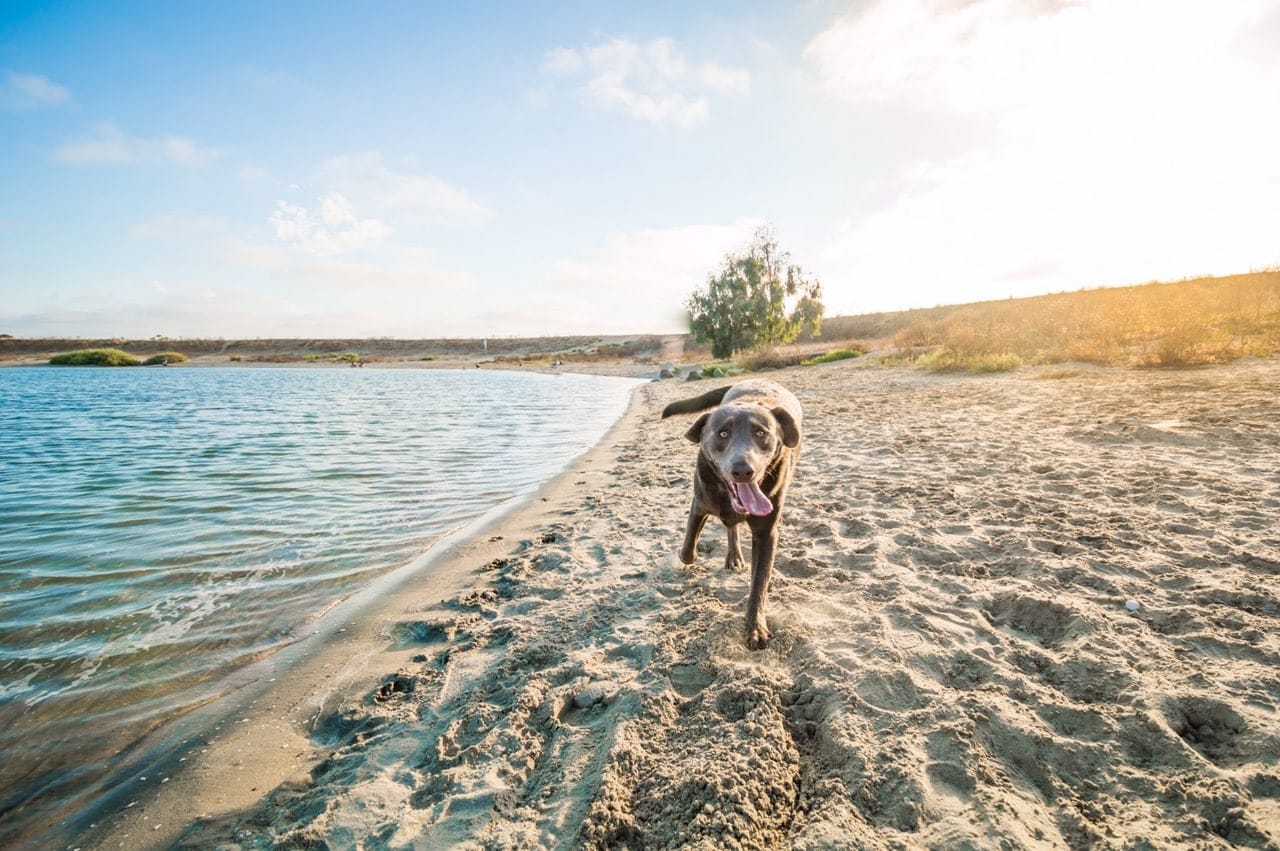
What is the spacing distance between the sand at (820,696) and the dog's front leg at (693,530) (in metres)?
0.25

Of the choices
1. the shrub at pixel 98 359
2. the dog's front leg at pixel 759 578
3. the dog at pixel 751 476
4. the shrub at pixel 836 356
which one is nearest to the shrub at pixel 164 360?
the shrub at pixel 98 359

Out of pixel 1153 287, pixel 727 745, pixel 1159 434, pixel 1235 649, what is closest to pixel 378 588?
pixel 727 745

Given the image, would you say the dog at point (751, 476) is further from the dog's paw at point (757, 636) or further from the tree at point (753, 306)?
the tree at point (753, 306)

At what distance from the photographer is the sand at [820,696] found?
2.25m

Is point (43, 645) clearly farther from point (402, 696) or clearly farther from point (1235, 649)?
point (1235, 649)

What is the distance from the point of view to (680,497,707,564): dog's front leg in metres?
4.47

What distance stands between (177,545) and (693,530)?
602 centimetres

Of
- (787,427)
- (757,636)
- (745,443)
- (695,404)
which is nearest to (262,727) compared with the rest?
(757,636)

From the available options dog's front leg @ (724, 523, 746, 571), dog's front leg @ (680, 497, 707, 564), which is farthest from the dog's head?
dog's front leg @ (724, 523, 746, 571)

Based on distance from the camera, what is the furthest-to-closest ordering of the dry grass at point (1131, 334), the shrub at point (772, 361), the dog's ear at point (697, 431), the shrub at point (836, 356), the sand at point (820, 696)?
1. the shrub at point (772, 361)
2. the shrub at point (836, 356)
3. the dry grass at point (1131, 334)
4. the dog's ear at point (697, 431)
5. the sand at point (820, 696)

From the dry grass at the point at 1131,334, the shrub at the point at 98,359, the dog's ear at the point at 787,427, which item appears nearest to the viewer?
the dog's ear at the point at 787,427

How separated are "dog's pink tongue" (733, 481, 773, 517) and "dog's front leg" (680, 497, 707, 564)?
0.87 m

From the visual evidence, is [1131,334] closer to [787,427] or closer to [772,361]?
[772,361]

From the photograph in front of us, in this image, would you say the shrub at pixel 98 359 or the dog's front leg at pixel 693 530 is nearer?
the dog's front leg at pixel 693 530
